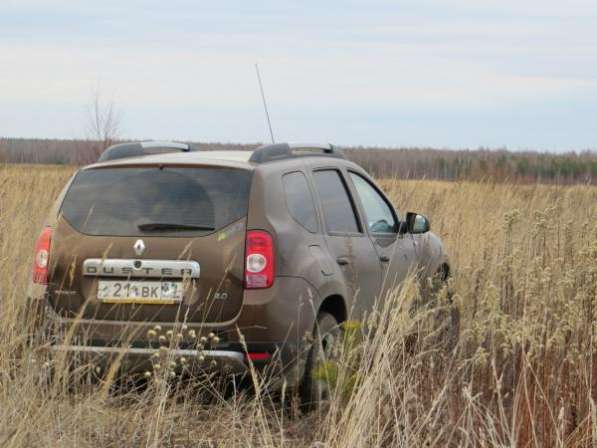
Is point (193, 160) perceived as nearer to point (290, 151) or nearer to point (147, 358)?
point (290, 151)

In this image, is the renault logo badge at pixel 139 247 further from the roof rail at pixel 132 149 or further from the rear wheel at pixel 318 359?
the rear wheel at pixel 318 359

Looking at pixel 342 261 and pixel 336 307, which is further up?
pixel 342 261

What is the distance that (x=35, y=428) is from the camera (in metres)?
5.58

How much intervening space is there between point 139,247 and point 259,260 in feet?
2.40

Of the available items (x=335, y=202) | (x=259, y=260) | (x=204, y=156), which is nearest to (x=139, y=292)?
(x=259, y=260)

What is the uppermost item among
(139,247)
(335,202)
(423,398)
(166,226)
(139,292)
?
(335,202)

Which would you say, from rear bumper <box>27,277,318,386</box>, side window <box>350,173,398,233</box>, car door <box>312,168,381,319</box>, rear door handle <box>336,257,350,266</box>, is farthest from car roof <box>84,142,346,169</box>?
rear bumper <box>27,277,318,386</box>

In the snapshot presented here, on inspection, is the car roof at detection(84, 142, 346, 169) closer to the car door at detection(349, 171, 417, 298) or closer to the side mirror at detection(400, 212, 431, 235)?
the car door at detection(349, 171, 417, 298)

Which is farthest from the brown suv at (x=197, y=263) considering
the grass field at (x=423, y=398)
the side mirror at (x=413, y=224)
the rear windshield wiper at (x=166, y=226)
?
the side mirror at (x=413, y=224)

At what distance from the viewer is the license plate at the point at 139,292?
6.50 m

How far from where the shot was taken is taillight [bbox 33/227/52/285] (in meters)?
6.90

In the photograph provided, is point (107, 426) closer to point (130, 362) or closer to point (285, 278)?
point (130, 362)

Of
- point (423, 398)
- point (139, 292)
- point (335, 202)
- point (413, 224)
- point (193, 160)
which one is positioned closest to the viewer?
point (423, 398)

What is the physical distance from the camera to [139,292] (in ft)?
21.6
